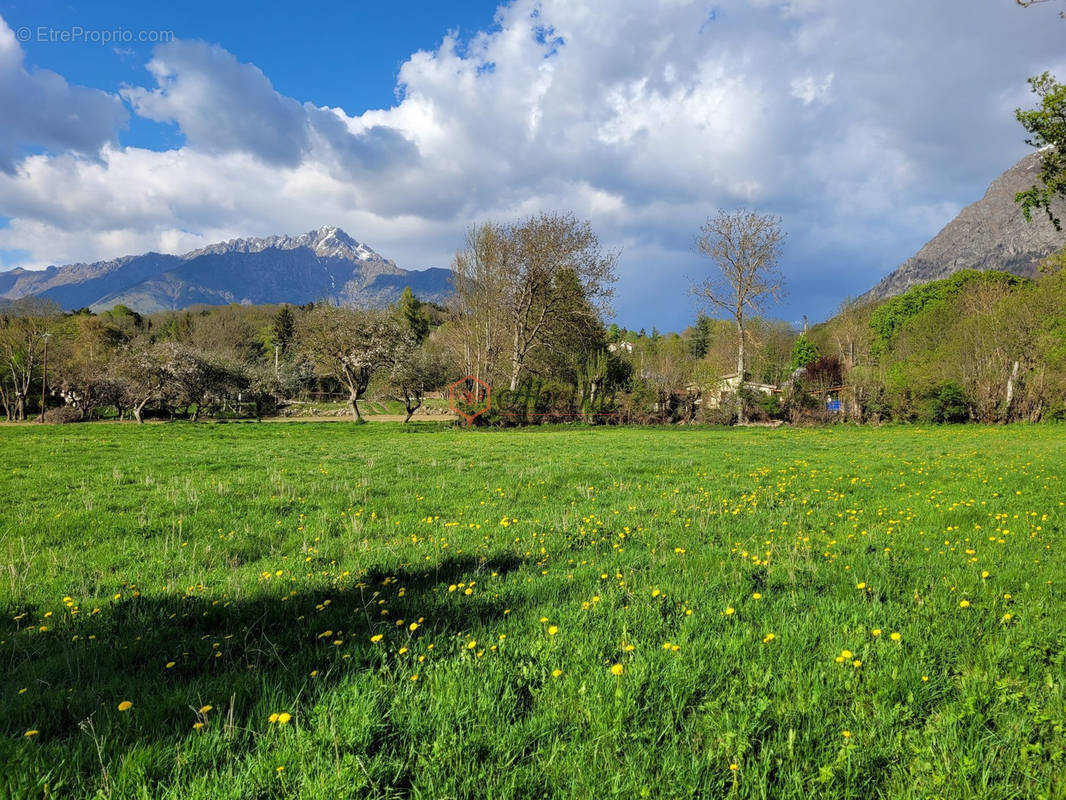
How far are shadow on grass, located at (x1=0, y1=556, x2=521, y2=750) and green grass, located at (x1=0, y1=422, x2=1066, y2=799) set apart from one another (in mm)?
21

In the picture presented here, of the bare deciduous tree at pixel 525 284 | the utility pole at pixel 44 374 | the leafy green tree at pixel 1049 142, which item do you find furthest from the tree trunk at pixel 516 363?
the utility pole at pixel 44 374

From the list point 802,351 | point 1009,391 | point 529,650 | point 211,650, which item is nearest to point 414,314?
point 802,351

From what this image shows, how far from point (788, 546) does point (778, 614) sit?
6.41ft

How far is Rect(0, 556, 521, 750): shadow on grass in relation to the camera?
2.50 meters

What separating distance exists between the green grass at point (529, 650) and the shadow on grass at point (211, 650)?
21 millimetres

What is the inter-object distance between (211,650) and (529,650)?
6.79 feet

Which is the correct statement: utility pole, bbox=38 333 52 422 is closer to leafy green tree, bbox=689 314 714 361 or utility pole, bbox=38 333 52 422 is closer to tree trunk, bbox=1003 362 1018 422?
tree trunk, bbox=1003 362 1018 422

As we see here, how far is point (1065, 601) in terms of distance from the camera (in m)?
3.81

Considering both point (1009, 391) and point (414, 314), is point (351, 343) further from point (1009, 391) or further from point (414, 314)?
point (414, 314)

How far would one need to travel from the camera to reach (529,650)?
3119mm

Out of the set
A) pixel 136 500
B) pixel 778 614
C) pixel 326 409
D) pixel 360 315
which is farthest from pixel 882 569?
pixel 326 409

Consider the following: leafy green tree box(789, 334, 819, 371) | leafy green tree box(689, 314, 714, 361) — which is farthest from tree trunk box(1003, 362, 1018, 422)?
leafy green tree box(689, 314, 714, 361)

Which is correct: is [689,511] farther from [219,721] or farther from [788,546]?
[219,721]

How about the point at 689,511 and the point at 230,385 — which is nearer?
the point at 689,511
